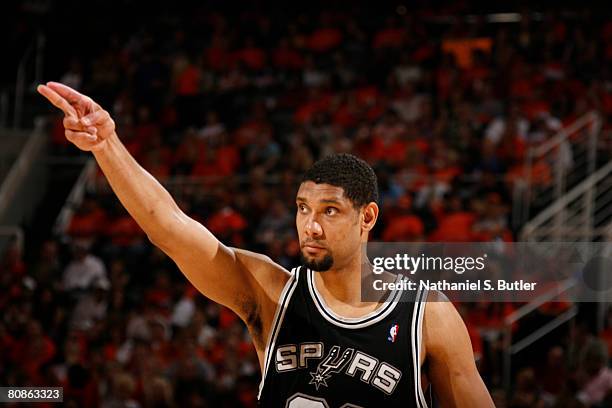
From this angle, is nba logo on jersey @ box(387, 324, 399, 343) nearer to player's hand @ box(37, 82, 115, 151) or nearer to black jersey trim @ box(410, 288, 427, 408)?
black jersey trim @ box(410, 288, 427, 408)

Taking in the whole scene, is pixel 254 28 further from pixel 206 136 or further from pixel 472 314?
pixel 472 314

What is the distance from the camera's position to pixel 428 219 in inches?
353

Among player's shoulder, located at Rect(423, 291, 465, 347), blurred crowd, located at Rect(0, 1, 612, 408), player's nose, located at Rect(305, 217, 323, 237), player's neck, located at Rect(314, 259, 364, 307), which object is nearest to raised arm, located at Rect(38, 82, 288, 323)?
player's neck, located at Rect(314, 259, 364, 307)

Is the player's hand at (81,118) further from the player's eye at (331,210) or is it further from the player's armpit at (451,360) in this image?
the player's armpit at (451,360)

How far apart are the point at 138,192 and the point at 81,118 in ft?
0.97

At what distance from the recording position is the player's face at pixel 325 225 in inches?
119

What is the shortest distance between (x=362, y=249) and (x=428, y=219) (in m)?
5.80

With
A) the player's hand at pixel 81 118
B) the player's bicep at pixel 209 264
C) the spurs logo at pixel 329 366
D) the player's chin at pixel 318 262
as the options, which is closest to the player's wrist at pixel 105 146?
the player's hand at pixel 81 118

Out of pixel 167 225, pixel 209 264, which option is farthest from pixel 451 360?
pixel 167 225

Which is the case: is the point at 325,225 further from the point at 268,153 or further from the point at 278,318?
the point at 268,153

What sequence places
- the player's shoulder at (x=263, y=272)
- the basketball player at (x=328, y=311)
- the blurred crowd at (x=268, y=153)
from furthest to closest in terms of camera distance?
the blurred crowd at (x=268, y=153)
the player's shoulder at (x=263, y=272)
the basketball player at (x=328, y=311)

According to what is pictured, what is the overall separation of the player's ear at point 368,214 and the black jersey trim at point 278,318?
295mm

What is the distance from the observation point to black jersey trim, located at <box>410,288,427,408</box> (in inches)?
118

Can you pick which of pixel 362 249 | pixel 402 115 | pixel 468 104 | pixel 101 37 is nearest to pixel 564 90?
pixel 468 104
